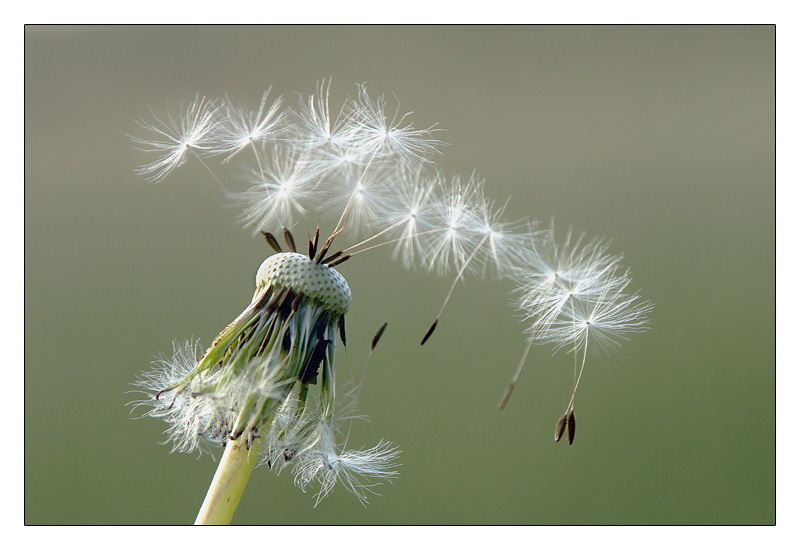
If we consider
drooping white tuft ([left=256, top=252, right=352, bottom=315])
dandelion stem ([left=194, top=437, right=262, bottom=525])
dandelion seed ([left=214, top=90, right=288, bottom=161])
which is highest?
dandelion seed ([left=214, top=90, right=288, bottom=161])

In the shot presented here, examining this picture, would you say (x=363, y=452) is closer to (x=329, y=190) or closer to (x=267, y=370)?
(x=267, y=370)

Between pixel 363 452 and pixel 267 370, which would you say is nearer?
pixel 267 370

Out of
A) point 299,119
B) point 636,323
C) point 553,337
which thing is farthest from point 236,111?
point 636,323

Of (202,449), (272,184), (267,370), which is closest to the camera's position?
(267,370)

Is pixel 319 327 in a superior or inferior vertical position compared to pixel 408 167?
inferior

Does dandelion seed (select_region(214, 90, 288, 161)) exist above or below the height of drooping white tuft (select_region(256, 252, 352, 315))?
above
